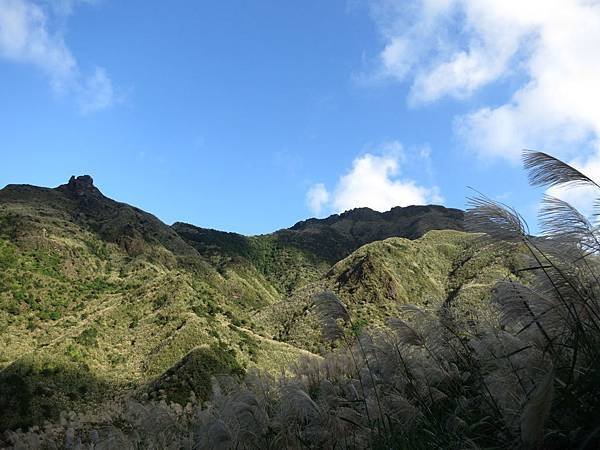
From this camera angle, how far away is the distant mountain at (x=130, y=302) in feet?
114

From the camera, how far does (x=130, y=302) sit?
183 feet

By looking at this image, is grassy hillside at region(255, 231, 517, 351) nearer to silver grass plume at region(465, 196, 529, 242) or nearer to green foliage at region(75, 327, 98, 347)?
green foliage at region(75, 327, 98, 347)

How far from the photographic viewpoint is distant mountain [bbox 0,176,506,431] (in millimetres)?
34844

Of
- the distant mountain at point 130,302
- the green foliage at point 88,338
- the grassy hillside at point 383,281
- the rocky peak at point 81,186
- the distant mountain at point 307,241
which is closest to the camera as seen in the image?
the distant mountain at point 130,302

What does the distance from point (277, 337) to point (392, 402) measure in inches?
2286

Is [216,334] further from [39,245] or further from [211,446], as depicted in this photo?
[211,446]

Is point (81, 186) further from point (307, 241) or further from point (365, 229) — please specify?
point (365, 229)

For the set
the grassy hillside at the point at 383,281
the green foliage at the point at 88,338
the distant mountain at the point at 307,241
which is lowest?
the green foliage at the point at 88,338

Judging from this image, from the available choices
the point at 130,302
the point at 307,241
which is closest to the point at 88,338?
the point at 130,302

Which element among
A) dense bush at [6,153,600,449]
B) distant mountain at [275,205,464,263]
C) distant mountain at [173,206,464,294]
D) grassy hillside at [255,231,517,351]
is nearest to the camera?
dense bush at [6,153,600,449]

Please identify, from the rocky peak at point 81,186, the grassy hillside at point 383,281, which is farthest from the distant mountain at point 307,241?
the grassy hillside at point 383,281

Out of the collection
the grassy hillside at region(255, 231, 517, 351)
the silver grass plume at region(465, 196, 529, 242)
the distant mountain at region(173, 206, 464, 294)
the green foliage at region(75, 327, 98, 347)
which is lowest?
the green foliage at region(75, 327, 98, 347)

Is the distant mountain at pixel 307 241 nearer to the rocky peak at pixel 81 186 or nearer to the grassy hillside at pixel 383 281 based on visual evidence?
Result: the rocky peak at pixel 81 186

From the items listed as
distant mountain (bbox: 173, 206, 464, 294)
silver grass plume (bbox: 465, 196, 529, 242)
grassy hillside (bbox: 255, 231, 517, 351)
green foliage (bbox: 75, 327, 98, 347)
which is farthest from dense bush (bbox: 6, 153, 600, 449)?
distant mountain (bbox: 173, 206, 464, 294)
